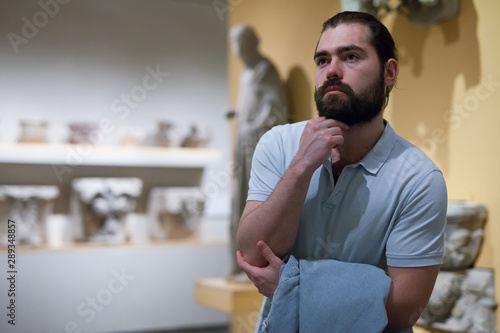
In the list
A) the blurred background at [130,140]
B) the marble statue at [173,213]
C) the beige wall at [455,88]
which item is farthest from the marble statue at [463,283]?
the marble statue at [173,213]

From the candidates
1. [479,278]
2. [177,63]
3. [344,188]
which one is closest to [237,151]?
[479,278]

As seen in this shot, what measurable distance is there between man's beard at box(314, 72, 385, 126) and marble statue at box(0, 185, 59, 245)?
2.56 m

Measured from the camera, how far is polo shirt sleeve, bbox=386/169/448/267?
871mm

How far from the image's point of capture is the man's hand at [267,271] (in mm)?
882

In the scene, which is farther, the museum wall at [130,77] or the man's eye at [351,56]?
the museum wall at [130,77]

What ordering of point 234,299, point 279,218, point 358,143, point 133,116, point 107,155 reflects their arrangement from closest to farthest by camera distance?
point 279,218 < point 358,143 < point 234,299 < point 107,155 < point 133,116

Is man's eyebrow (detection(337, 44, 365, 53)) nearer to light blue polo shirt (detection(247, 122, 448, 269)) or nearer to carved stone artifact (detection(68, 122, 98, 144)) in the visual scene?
light blue polo shirt (detection(247, 122, 448, 269))

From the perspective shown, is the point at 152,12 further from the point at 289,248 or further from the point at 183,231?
the point at 289,248

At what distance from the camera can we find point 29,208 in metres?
3.26

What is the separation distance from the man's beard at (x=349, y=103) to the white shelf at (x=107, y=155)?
110 inches

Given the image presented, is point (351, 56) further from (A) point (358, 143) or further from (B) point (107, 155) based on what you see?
(B) point (107, 155)

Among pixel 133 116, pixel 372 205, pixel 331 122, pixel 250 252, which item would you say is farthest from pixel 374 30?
pixel 133 116

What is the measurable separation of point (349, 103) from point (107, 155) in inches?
117

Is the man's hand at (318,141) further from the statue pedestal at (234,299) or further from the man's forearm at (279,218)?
the statue pedestal at (234,299)
